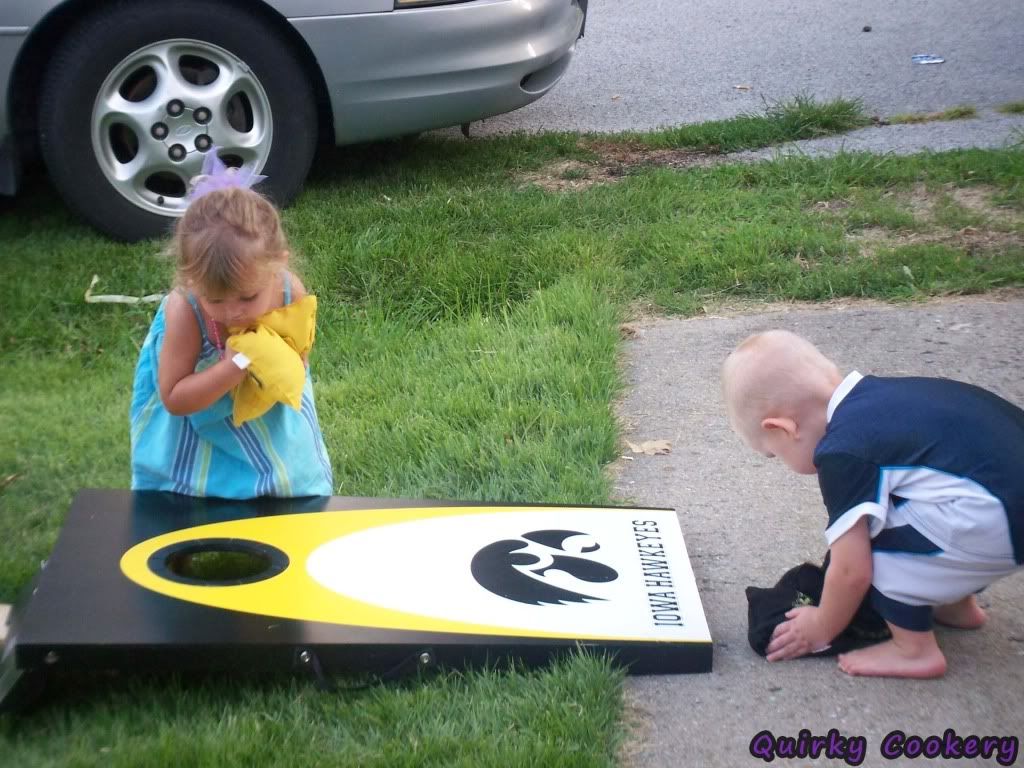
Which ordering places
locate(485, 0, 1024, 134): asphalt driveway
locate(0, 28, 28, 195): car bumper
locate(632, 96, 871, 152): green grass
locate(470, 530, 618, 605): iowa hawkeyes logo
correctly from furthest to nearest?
locate(485, 0, 1024, 134): asphalt driveway → locate(632, 96, 871, 152): green grass → locate(0, 28, 28, 195): car bumper → locate(470, 530, 618, 605): iowa hawkeyes logo

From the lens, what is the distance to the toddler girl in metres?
2.78

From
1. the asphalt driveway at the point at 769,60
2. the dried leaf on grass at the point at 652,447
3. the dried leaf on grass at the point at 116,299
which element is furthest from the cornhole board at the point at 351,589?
the asphalt driveway at the point at 769,60

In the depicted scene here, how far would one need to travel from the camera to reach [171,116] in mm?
5051

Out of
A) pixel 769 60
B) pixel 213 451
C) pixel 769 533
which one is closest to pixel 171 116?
pixel 213 451

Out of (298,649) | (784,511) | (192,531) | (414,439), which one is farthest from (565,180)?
(298,649)

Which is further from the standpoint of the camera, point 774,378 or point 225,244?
point 225,244

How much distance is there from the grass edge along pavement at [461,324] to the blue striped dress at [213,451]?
41 cm

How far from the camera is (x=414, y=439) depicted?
147 inches

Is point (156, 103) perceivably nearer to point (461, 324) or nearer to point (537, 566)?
point (461, 324)

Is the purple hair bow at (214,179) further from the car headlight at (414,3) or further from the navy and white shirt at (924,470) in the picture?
the car headlight at (414,3)

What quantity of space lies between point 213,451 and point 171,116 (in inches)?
94.3

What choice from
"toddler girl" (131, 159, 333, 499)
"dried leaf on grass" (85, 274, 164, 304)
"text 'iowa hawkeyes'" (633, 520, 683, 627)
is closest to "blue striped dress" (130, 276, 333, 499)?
"toddler girl" (131, 159, 333, 499)

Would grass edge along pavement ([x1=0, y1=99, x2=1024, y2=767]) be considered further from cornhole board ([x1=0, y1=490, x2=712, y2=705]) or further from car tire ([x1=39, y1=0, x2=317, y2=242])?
car tire ([x1=39, y1=0, x2=317, y2=242])

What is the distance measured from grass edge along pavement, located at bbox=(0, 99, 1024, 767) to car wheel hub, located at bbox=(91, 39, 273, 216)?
0.34 metres
